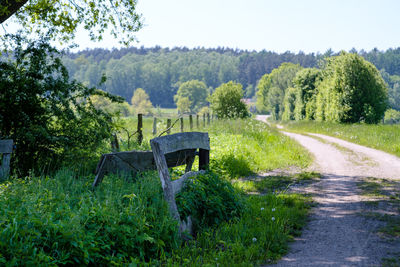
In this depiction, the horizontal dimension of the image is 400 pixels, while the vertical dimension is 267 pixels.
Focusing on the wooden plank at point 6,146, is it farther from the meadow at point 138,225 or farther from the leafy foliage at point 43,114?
the meadow at point 138,225

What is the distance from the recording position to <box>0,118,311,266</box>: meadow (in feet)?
10.4

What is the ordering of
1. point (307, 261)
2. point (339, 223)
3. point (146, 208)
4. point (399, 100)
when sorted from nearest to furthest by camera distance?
point (307, 261) < point (146, 208) < point (339, 223) < point (399, 100)

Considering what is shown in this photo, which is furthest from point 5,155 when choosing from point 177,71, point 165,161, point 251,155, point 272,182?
point 177,71

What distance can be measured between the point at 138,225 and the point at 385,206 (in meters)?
4.78

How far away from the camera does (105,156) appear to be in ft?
18.5

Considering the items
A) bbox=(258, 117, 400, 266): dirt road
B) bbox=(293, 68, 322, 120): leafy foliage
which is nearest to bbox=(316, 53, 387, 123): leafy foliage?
bbox=(293, 68, 322, 120): leafy foliage

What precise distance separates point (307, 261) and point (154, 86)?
536ft

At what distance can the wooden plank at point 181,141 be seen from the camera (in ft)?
16.0

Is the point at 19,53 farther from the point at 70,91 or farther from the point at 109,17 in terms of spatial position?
A: the point at 109,17

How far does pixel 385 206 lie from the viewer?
6.33m

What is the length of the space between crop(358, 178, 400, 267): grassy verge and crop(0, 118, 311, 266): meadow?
3.81 ft

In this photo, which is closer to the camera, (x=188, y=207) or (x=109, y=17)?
(x=188, y=207)

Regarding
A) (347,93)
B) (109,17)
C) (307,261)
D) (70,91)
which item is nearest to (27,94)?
(70,91)

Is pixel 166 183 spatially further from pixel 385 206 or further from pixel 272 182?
pixel 272 182
